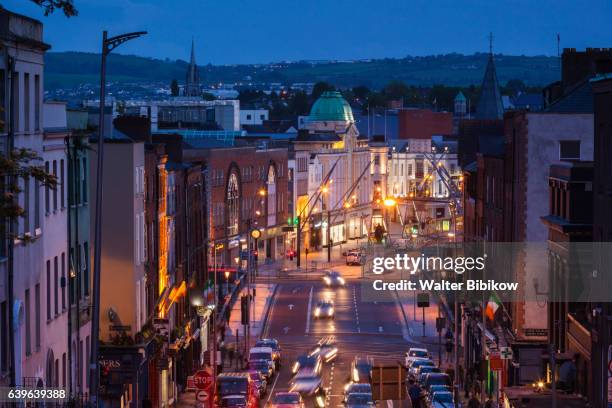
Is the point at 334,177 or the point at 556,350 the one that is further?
the point at 334,177

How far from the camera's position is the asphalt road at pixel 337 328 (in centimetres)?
7906

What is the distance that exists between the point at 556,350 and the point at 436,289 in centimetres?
4069

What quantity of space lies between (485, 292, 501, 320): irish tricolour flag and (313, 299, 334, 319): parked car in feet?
110

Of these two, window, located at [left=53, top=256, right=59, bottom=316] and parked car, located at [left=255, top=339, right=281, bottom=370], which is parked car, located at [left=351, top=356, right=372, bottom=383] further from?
window, located at [left=53, top=256, right=59, bottom=316]

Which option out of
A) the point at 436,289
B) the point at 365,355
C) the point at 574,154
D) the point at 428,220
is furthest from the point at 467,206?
the point at 428,220

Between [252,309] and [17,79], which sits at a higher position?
[17,79]

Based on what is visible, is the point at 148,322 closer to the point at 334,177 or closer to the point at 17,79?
the point at 17,79

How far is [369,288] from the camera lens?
111 meters

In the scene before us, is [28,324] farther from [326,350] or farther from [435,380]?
[326,350]

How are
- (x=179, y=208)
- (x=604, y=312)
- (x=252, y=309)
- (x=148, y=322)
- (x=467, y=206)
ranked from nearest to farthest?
(x=604, y=312) → (x=148, y=322) → (x=179, y=208) → (x=467, y=206) → (x=252, y=309)

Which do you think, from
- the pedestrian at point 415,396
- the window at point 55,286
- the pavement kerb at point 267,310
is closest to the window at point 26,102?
the window at point 55,286

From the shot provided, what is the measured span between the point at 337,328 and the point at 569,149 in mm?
38197

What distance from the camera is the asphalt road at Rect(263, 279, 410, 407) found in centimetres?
7906

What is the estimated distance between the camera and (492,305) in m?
69.2
